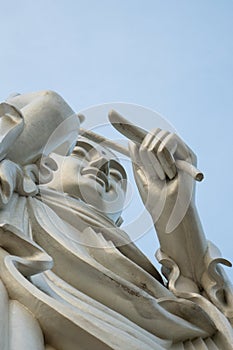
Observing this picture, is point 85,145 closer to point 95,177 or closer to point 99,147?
point 99,147

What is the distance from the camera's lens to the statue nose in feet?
15.6

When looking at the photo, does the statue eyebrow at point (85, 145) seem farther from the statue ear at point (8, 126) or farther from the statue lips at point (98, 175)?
the statue ear at point (8, 126)

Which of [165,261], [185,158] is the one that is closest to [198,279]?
[165,261]

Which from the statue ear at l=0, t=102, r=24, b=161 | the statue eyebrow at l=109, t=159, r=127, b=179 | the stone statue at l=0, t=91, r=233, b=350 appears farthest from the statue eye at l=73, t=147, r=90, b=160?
the statue ear at l=0, t=102, r=24, b=161

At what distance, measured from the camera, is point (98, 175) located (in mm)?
4641

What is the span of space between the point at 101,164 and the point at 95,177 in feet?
0.73

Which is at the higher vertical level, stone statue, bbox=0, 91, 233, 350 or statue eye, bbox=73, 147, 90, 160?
stone statue, bbox=0, 91, 233, 350

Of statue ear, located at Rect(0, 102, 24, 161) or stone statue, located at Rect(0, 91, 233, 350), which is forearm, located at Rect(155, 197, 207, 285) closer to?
stone statue, located at Rect(0, 91, 233, 350)

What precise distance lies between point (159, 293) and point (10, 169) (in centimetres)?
85

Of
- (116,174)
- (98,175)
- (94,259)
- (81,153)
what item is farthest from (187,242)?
(81,153)

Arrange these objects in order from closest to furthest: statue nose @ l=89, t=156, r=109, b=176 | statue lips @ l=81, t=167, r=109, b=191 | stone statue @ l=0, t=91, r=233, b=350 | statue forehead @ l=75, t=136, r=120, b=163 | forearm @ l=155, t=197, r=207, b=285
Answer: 1. stone statue @ l=0, t=91, r=233, b=350
2. forearm @ l=155, t=197, r=207, b=285
3. statue lips @ l=81, t=167, r=109, b=191
4. statue nose @ l=89, t=156, r=109, b=176
5. statue forehead @ l=75, t=136, r=120, b=163

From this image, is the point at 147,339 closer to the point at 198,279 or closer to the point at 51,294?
the point at 51,294

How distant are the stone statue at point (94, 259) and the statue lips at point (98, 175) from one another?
340 mm

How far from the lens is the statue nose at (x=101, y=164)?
187 inches
